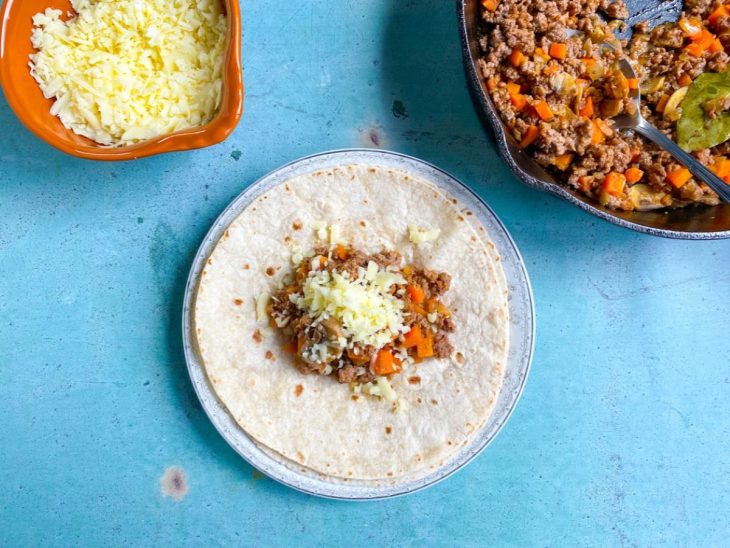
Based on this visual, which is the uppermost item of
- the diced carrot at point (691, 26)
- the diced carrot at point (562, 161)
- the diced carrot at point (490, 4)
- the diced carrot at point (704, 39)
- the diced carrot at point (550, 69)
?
the diced carrot at point (490, 4)

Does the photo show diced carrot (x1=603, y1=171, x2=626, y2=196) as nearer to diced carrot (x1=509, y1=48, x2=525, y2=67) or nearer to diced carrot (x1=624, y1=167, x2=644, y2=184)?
diced carrot (x1=624, y1=167, x2=644, y2=184)

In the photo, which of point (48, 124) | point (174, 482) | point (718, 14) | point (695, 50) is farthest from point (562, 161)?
point (174, 482)

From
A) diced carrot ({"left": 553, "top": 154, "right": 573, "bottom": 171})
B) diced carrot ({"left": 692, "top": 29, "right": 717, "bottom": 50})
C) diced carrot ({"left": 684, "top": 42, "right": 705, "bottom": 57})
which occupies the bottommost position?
diced carrot ({"left": 553, "top": 154, "right": 573, "bottom": 171})

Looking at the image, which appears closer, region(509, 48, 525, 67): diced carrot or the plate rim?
region(509, 48, 525, 67): diced carrot

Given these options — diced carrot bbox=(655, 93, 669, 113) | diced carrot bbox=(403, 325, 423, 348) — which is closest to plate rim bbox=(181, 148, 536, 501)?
diced carrot bbox=(403, 325, 423, 348)

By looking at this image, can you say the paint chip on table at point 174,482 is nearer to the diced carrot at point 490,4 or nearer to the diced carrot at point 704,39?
the diced carrot at point 490,4

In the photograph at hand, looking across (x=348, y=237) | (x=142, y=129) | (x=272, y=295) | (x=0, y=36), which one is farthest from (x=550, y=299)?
(x=0, y=36)

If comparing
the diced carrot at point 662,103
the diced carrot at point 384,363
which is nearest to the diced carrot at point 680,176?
the diced carrot at point 662,103
